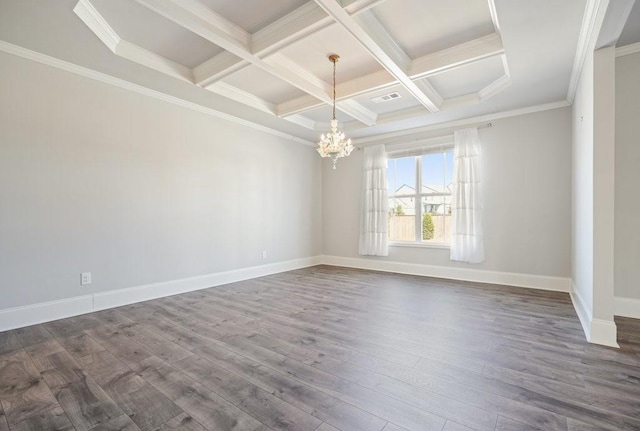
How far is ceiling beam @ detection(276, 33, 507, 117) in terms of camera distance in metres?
3.08

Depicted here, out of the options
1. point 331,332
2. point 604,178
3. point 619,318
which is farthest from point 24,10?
point 619,318

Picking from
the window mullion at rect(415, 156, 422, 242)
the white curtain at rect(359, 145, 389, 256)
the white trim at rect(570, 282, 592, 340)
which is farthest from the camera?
the white curtain at rect(359, 145, 389, 256)

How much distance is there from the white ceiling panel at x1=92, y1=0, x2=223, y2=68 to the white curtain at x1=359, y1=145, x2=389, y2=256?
12.2 ft

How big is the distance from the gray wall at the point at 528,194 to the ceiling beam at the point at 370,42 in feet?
6.28

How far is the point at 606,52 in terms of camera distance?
2.58 metres

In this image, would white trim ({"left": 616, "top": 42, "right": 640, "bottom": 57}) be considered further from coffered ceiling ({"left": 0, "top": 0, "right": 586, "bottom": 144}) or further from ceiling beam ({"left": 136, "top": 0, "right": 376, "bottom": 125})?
ceiling beam ({"left": 136, "top": 0, "right": 376, "bottom": 125})

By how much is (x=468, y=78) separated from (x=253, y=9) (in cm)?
286

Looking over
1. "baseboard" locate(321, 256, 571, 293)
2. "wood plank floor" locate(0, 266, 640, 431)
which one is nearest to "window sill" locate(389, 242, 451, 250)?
"baseboard" locate(321, 256, 571, 293)

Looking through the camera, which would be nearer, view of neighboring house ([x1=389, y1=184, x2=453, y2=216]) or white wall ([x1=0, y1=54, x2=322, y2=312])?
white wall ([x1=0, y1=54, x2=322, y2=312])

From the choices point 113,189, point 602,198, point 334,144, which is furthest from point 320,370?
point 113,189

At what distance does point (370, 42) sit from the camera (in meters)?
2.88

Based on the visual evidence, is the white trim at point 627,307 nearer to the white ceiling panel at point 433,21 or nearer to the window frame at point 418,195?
the window frame at point 418,195

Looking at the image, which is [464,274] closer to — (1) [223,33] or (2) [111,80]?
(1) [223,33]

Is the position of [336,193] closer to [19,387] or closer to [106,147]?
[106,147]
